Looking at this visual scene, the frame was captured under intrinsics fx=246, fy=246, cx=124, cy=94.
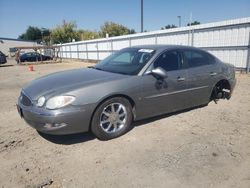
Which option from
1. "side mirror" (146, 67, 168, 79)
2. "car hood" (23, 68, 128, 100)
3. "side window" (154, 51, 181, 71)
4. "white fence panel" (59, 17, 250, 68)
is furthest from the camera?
"white fence panel" (59, 17, 250, 68)

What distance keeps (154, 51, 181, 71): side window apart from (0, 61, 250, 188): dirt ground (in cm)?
107

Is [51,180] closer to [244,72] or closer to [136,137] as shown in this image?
[136,137]

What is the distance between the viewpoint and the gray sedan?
365cm

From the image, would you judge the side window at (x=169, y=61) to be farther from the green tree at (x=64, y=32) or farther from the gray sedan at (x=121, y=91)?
the green tree at (x=64, y=32)

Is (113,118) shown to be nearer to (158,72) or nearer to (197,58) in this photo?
(158,72)

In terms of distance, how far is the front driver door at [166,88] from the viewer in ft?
14.4

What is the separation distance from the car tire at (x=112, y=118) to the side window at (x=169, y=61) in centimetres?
102

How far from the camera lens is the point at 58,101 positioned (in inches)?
142

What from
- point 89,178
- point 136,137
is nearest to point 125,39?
point 136,137

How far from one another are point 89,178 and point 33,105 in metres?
1.48

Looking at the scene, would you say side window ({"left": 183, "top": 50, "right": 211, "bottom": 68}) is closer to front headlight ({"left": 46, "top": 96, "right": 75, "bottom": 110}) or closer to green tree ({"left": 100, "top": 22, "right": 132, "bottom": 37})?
front headlight ({"left": 46, "top": 96, "right": 75, "bottom": 110})

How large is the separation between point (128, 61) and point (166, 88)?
922 millimetres

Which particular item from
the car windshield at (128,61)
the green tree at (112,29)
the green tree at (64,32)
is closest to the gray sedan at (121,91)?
the car windshield at (128,61)

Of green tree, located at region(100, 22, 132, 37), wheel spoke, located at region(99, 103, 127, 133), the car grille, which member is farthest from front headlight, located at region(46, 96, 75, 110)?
green tree, located at region(100, 22, 132, 37)
